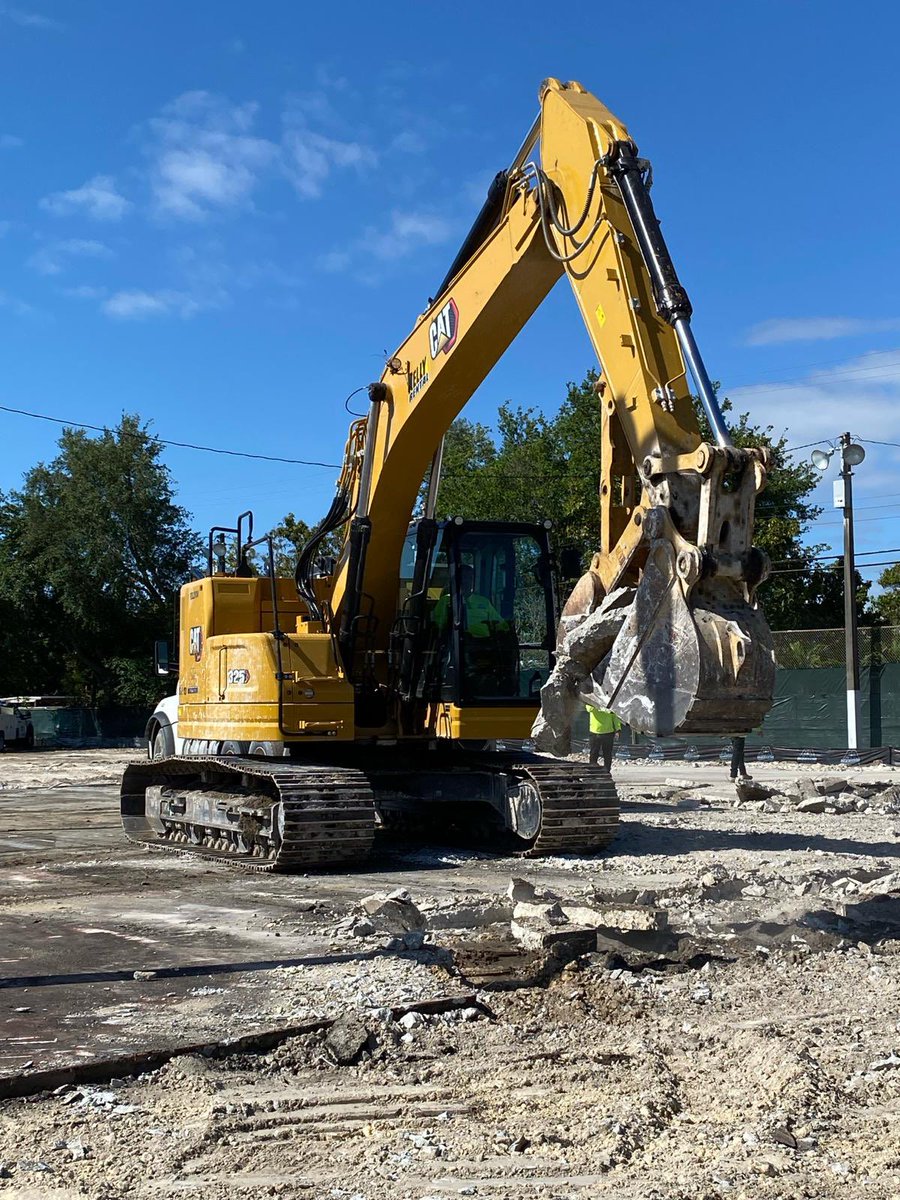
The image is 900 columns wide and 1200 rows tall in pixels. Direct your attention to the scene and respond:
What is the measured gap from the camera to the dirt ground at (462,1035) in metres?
4.06

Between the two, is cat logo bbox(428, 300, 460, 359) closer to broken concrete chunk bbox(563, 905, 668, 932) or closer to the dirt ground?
the dirt ground

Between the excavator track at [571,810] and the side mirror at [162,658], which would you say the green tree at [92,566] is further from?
the excavator track at [571,810]

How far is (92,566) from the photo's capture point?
47406mm

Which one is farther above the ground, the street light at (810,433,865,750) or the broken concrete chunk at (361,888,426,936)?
the street light at (810,433,865,750)

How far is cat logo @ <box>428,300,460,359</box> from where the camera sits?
1021cm

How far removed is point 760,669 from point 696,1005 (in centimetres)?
164

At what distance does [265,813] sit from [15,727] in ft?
101

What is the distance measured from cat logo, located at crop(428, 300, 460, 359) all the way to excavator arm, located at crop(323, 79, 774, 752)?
21 mm

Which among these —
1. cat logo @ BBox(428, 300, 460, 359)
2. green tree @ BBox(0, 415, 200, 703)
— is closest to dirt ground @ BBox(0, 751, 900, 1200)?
cat logo @ BBox(428, 300, 460, 359)

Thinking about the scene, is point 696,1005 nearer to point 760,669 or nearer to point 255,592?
point 760,669

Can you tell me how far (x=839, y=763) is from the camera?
80.3ft

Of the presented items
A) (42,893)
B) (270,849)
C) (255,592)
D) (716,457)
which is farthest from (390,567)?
(716,457)

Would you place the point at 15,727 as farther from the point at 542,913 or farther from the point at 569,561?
the point at 542,913

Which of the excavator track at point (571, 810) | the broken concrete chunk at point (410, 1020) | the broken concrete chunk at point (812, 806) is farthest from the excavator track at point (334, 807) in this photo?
the broken concrete chunk at point (410, 1020)
